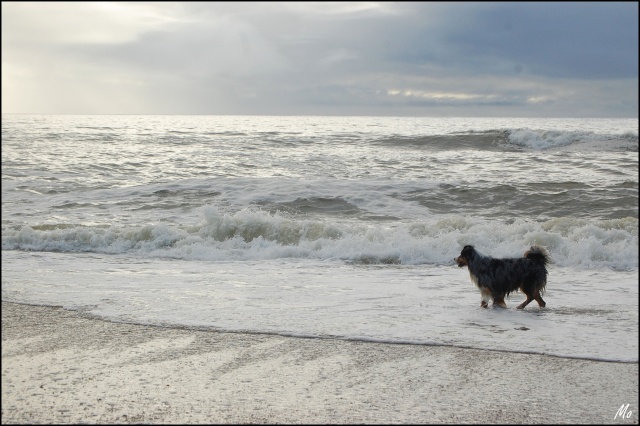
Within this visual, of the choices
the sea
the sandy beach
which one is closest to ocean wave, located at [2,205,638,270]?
the sea

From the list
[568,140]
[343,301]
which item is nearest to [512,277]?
[343,301]

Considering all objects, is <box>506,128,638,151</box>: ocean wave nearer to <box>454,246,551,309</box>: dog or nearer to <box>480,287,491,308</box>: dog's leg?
<box>454,246,551,309</box>: dog

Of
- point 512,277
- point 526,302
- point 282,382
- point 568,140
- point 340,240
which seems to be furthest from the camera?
point 568,140

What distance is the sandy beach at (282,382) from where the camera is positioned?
4.13 m

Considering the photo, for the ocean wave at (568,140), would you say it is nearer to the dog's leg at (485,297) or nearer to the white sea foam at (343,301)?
the white sea foam at (343,301)

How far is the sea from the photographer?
22.2 ft

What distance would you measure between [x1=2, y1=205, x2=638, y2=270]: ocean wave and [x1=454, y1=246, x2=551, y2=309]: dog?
3.20 metres

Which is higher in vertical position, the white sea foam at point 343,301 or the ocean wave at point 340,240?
the ocean wave at point 340,240

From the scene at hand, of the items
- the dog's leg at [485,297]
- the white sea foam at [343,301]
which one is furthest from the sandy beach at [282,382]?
the dog's leg at [485,297]

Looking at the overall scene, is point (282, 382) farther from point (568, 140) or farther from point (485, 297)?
point (568, 140)

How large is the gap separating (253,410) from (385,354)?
1699mm

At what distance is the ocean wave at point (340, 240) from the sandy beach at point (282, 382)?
5.61 meters

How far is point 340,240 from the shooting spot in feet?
40.5

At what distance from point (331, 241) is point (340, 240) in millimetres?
190
